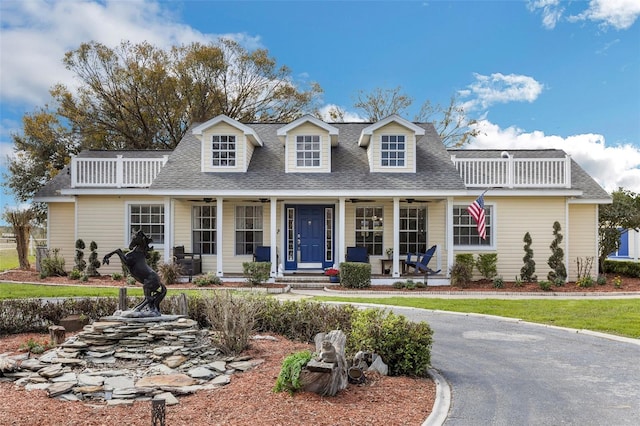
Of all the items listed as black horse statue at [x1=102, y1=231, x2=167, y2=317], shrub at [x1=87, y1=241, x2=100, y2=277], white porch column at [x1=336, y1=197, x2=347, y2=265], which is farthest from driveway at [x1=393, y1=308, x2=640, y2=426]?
shrub at [x1=87, y1=241, x2=100, y2=277]

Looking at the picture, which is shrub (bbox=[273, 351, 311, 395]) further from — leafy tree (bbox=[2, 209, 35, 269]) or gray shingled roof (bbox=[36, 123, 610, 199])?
leafy tree (bbox=[2, 209, 35, 269])

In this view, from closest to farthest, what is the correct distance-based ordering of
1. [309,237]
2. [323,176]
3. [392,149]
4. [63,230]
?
[323,176], [392,149], [309,237], [63,230]

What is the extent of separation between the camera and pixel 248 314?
7.43 meters

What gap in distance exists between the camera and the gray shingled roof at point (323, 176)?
57.1ft

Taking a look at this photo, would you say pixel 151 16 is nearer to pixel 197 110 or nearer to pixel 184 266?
pixel 184 266

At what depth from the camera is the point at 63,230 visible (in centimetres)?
1975

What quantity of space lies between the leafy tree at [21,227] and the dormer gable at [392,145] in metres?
15.7

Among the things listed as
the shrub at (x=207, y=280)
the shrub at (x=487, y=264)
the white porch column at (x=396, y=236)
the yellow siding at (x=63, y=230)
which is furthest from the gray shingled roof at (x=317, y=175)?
the yellow siding at (x=63, y=230)

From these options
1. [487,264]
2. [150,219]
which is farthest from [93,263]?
[487,264]

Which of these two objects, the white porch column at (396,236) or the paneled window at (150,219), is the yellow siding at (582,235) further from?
the paneled window at (150,219)

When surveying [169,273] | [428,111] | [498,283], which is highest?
[428,111]

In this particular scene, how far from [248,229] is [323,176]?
3.63 m

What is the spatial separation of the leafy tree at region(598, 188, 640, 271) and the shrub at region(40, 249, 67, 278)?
21.7 m

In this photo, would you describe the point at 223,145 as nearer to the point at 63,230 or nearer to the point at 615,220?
the point at 63,230
